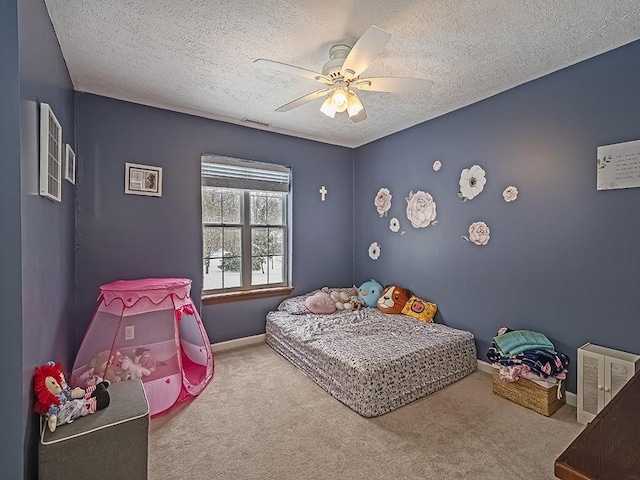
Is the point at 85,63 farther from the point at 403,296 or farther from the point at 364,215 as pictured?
the point at 403,296

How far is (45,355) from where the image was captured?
169 cm

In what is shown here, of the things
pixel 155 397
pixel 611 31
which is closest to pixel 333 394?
pixel 155 397

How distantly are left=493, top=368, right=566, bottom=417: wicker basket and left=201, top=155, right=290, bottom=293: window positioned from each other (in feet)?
8.40

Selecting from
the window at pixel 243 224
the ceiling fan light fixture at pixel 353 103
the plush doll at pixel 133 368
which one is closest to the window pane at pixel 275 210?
the window at pixel 243 224

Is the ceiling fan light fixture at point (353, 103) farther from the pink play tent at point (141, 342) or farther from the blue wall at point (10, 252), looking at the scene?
the pink play tent at point (141, 342)

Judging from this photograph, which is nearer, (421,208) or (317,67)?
(317,67)

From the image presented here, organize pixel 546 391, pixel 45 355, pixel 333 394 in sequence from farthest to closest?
1. pixel 333 394
2. pixel 546 391
3. pixel 45 355

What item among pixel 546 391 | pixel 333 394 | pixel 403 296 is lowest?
pixel 333 394

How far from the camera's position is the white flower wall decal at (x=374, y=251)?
4186 mm

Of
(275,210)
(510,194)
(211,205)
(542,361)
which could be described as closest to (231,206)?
(211,205)

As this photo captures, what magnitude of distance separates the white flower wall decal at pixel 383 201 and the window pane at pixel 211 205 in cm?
201

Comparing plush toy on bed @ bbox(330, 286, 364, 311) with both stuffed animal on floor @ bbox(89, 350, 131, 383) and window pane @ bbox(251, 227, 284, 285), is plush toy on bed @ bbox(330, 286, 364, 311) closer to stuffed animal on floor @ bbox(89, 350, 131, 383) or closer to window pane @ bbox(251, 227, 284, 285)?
window pane @ bbox(251, 227, 284, 285)

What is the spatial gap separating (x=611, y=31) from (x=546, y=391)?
95.7 inches

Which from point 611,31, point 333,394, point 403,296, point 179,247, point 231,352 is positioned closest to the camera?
point 611,31
